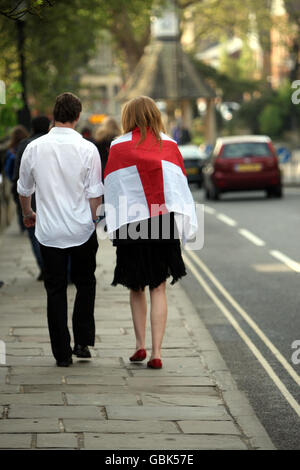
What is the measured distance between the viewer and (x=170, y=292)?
1162cm

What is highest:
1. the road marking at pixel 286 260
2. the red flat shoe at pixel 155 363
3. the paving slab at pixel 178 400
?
the paving slab at pixel 178 400

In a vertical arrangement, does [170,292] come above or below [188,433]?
below

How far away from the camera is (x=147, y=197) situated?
24.0 feet

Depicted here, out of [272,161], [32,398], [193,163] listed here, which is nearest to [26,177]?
[32,398]

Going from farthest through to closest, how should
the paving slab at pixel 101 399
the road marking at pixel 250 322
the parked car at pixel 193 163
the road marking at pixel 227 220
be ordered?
the parked car at pixel 193 163
the road marking at pixel 227 220
the road marking at pixel 250 322
the paving slab at pixel 101 399

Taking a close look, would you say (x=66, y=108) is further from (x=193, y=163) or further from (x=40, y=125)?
(x=193, y=163)

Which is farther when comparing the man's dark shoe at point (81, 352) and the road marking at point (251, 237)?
the road marking at point (251, 237)

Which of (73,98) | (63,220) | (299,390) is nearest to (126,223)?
(63,220)

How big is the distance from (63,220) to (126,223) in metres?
0.42

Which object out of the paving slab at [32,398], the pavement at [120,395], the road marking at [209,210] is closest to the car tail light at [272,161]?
the road marking at [209,210]

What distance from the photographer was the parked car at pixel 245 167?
93.6 feet

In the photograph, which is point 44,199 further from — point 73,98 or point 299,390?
point 299,390

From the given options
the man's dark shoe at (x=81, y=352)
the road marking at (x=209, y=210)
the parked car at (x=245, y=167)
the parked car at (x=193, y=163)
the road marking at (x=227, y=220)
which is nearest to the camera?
the man's dark shoe at (x=81, y=352)

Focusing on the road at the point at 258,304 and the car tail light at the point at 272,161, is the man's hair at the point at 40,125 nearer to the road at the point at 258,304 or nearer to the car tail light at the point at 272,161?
the road at the point at 258,304
